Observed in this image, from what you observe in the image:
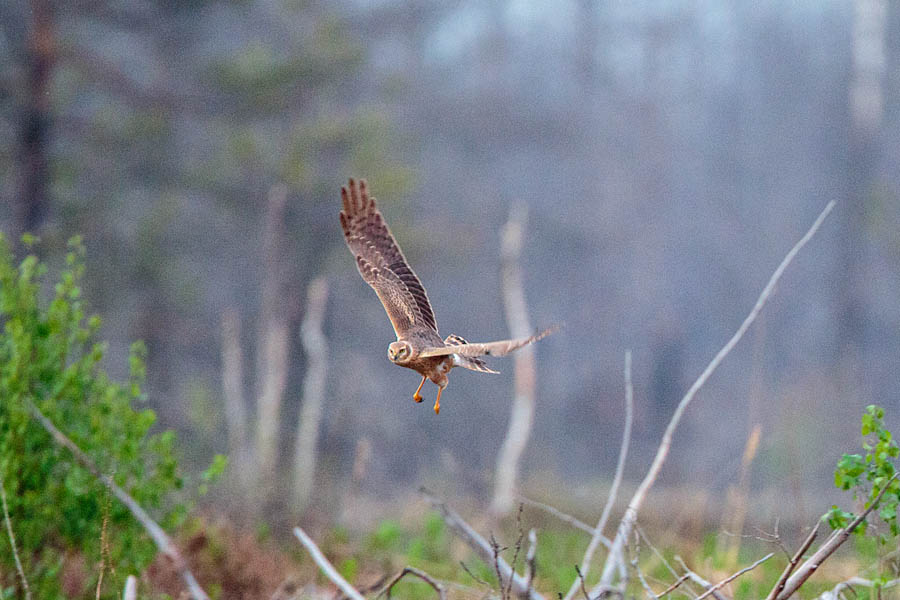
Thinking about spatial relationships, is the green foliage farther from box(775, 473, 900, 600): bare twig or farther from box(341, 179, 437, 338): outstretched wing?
box(341, 179, 437, 338): outstretched wing

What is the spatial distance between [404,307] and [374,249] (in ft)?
1.18

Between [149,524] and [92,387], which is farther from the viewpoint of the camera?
[92,387]

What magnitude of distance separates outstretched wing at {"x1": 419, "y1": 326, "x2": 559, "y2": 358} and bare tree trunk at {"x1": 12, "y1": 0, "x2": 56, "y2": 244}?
30.9 feet

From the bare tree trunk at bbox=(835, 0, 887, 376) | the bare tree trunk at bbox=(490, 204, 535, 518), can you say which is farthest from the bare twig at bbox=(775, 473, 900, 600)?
the bare tree trunk at bbox=(835, 0, 887, 376)

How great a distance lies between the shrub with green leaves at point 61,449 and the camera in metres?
3.08

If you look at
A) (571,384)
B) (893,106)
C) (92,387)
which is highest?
(893,106)

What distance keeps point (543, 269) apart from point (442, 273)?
5289 mm

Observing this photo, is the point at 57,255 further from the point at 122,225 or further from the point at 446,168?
the point at 446,168

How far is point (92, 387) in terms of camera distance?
11.0 feet

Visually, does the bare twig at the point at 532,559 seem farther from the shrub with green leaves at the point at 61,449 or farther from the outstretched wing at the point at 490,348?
the shrub with green leaves at the point at 61,449

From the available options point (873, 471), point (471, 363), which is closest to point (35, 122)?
point (471, 363)

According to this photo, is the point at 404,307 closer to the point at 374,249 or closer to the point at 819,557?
the point at 374,249

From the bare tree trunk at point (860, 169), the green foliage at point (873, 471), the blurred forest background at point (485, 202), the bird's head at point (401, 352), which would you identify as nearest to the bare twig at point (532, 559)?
the bird's head at point (401, 352)

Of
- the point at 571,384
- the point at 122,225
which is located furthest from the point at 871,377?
the point at 122,225
